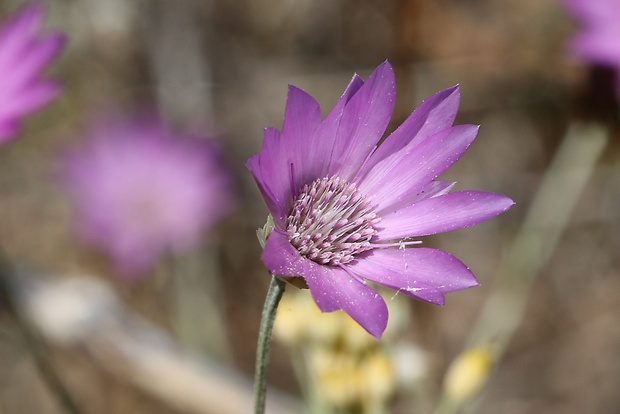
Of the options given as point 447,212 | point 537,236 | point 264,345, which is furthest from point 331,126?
point 537,236

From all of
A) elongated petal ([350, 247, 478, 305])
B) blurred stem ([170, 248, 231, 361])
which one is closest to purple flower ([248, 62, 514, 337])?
elongated petal ([350, 247, 478, 305])

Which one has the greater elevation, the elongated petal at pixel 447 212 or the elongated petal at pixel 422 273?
the elongated petal at pixel 447 212

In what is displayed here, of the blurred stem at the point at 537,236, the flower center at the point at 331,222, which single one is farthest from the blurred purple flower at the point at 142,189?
the flower center at the point at 331,222

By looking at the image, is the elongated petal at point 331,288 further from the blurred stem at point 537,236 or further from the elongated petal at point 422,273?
the blurred stem at point 537,236

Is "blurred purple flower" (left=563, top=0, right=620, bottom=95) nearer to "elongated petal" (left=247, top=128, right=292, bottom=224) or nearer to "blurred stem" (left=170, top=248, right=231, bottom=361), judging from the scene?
"elongated petal" (left=247, top=128, right=292, bottom=224)

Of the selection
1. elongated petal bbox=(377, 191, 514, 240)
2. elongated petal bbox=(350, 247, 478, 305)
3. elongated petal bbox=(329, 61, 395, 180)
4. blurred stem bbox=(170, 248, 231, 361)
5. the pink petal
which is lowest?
elongated petal bbox=(350, 247, 478, 305)

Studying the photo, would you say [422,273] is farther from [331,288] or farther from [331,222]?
[331,222]
